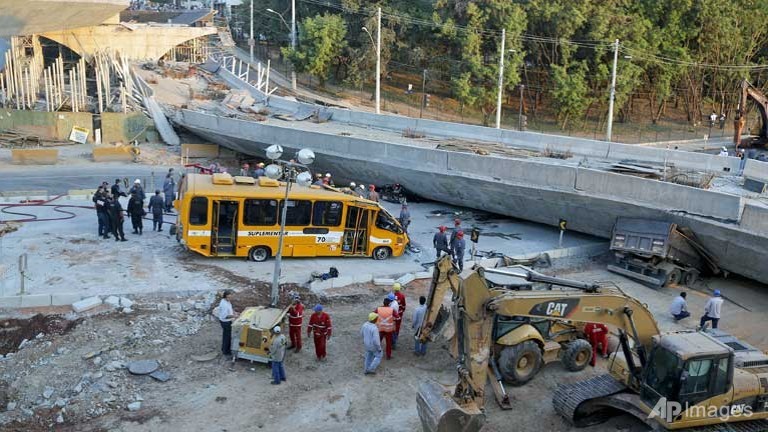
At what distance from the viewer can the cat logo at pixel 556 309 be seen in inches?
435

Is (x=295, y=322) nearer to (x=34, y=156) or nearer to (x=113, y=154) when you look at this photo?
(x=113, y=154)

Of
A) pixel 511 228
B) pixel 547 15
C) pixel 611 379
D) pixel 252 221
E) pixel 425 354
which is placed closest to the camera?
pixel 611 379

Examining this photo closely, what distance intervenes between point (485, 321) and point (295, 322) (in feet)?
14.1

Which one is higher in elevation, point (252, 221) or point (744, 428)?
point (252, 221)

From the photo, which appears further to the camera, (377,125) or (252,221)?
(377,125)

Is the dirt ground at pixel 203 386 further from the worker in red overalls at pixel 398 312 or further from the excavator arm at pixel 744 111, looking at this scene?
the excavator arm at pixel 744 111

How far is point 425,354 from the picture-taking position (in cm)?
1405

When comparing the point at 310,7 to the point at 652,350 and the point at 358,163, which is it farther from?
the point at 652,350

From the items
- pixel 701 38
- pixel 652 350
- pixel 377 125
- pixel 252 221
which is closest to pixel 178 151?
pixel 377 125

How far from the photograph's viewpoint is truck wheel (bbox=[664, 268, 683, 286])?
19.3m

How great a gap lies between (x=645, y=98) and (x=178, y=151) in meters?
41.4

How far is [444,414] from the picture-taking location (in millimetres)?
9812

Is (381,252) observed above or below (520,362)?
above

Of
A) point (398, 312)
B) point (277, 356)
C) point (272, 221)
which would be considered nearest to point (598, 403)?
point (398, 312)
